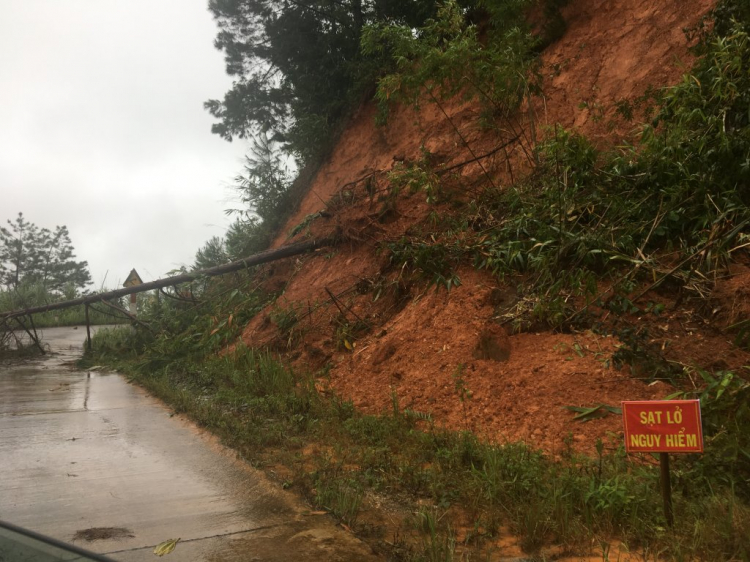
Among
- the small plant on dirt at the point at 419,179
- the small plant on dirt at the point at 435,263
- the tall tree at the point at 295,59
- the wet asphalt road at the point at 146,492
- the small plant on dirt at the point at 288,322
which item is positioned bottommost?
the wet asphalt road at the point at 146,492

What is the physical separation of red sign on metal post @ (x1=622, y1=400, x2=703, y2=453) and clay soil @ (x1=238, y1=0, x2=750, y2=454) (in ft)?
4.91

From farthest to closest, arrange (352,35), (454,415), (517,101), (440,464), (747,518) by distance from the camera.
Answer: (352,35) < (517,101) < (454,415) < (440,464) < (747,518)

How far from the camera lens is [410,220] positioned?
11125 millimetres

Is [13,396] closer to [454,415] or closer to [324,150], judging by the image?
[454,415]

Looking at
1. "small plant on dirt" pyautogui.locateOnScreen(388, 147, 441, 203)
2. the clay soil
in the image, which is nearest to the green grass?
the clay soil

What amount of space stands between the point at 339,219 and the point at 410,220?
1.94 meters

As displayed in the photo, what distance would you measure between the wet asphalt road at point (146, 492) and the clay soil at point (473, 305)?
1.98m

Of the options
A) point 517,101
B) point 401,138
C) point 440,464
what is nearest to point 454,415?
point 440,464

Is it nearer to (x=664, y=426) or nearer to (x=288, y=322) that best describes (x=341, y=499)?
(x=664, y=426)

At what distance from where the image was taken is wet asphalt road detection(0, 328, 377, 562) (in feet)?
13.4

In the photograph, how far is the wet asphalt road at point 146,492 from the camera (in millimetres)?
4082

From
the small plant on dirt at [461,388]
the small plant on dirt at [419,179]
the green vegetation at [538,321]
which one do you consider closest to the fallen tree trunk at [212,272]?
the green vegetation at [538,321]

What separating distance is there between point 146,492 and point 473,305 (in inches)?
172

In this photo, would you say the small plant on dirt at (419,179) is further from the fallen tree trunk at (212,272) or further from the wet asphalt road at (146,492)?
the wet asphalt road at (146,492)
